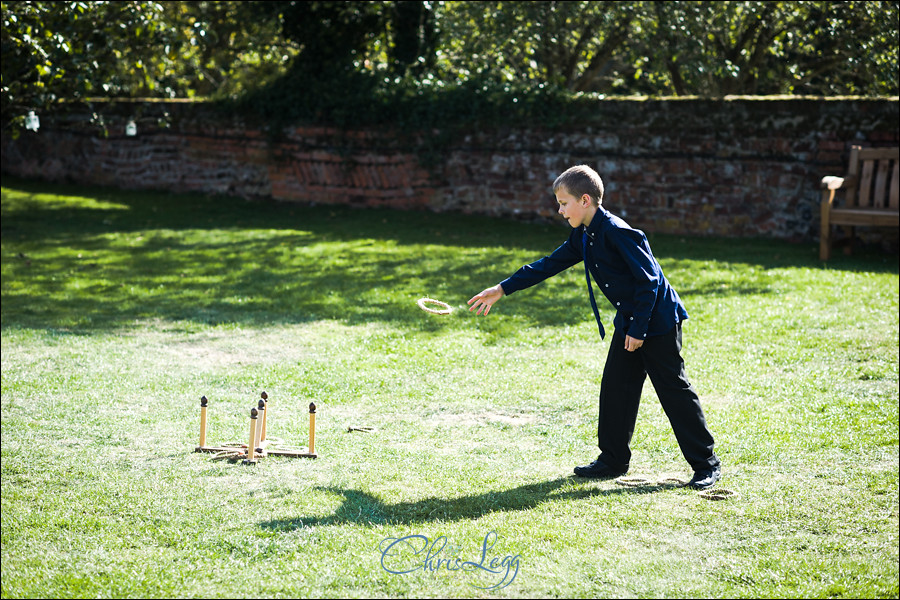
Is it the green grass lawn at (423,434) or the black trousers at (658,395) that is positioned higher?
the black trousers at (658,395)

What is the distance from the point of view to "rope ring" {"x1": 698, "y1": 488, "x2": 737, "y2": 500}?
4758mm

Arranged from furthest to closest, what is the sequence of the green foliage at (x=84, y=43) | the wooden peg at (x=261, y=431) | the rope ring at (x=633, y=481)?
1. the green foliage at (x=84, y=43)
2. the wooden peg at (x=261, y=431)
3. the rope ring at (x=633, y=481)

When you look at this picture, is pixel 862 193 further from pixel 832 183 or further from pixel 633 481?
pixel 633 481

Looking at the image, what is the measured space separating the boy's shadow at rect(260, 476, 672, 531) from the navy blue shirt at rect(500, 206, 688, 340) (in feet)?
2.88

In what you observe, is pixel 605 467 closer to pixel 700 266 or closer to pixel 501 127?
pixel 700 266

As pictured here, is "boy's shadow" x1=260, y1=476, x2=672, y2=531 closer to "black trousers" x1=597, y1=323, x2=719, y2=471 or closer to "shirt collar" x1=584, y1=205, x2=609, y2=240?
"black trousers" x1=597, y1=323, x2=719, y2=471

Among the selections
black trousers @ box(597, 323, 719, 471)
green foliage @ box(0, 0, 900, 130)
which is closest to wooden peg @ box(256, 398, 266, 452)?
black trousers @ box(597, 323, 719, 471)

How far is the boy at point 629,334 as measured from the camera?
189 inches

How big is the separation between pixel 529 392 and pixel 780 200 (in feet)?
24.6

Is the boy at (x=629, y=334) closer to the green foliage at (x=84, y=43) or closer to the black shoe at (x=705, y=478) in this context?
the black shoe at (x=705, y=478)

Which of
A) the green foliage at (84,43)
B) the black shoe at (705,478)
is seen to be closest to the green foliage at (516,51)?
the green foliage at (84,43)

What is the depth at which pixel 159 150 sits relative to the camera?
17.5 meters

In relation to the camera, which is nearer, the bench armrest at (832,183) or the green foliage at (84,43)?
the green foliage at (84,43)
